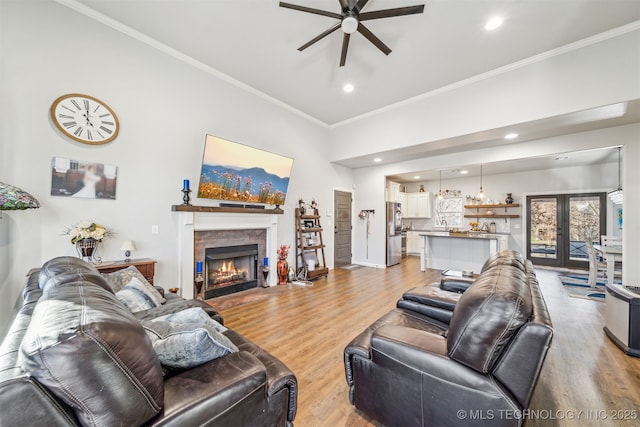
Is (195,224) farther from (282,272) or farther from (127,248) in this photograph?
(282,272)

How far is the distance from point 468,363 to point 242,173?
3.86 metres

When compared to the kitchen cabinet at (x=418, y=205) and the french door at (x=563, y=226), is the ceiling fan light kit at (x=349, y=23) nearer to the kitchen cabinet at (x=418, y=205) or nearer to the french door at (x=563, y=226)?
the kitchen cabinet at (x=418, y=205)

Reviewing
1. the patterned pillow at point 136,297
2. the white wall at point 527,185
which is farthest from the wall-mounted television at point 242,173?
the white wall at point 527,185

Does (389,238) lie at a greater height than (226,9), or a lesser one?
lesser

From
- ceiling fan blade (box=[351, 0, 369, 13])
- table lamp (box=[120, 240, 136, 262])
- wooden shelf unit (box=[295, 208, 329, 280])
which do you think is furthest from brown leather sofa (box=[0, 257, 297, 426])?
wooden shelf unit (box=[295, 208, 329, 280])

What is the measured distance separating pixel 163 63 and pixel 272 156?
6.51 ft

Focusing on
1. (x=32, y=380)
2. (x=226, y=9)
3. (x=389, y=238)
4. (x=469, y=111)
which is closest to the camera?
(x=32, y=380)

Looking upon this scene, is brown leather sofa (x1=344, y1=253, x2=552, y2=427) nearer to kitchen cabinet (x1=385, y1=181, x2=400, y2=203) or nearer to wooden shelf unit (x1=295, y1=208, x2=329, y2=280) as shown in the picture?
wooden shelf unit (x1=295, y1=208, x2=329, y2=280)

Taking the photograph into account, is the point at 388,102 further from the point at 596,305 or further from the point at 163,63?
the point at 596,305

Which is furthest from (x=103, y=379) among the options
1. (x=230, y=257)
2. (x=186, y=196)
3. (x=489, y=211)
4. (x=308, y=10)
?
(x=489, y=211)

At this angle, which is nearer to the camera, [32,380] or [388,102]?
[32,380]

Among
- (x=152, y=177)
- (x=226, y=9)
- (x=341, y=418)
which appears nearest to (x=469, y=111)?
(x=226, y=9)

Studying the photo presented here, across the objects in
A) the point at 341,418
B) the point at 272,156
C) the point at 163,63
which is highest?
the point at 163,63

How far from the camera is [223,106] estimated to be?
13.4 ft
